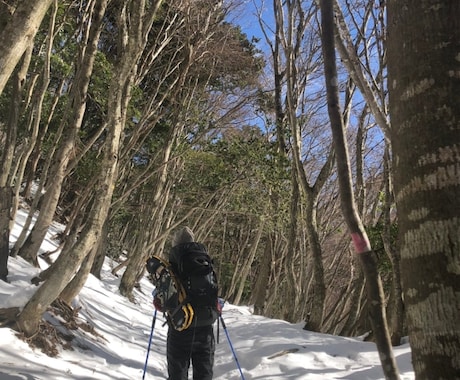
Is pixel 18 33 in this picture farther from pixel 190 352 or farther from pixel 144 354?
pixel 144 354

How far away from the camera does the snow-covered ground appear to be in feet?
13.6

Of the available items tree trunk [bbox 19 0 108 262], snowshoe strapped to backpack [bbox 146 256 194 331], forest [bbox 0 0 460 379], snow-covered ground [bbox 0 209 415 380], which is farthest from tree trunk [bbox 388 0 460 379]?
tree trunk [bbox 19 0 108 262]

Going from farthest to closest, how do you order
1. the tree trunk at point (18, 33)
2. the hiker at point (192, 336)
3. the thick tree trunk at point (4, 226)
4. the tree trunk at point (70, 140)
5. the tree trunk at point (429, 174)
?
the tree trunk at point (70, 140) < the thick tree trunk at point (4, 226) < the hiker at point (192, 336) < the tree trunk at point (18, 33) < the tree trunk at point (429, 174)

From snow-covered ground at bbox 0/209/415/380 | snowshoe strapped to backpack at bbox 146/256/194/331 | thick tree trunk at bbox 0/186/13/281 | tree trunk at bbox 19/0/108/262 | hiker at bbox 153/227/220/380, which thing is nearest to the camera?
snowshoe strapped to backpack at bbox 146/256/194/331

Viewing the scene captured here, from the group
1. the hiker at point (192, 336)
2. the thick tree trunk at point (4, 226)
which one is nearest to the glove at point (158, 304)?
the hiker at point (192, 336)

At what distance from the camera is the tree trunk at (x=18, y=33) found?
316 centimetres

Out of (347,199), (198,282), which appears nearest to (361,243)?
(347,199)

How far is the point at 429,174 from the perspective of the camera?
122 cm

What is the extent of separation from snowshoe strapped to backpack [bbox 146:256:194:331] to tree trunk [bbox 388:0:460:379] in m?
2.73

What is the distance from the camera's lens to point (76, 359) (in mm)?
4754

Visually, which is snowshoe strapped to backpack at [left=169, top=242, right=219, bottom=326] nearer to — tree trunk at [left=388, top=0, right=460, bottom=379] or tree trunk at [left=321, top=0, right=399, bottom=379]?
tree trunk at [left=321, top=0, right=399, bottom=379]

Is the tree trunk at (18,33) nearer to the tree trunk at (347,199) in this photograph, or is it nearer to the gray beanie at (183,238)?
the gray beanie at (183,238)

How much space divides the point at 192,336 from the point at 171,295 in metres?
0.41

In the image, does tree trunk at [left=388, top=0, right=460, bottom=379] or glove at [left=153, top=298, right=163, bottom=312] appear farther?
glove at [left=153, top=298, right=163, bottom=312]
